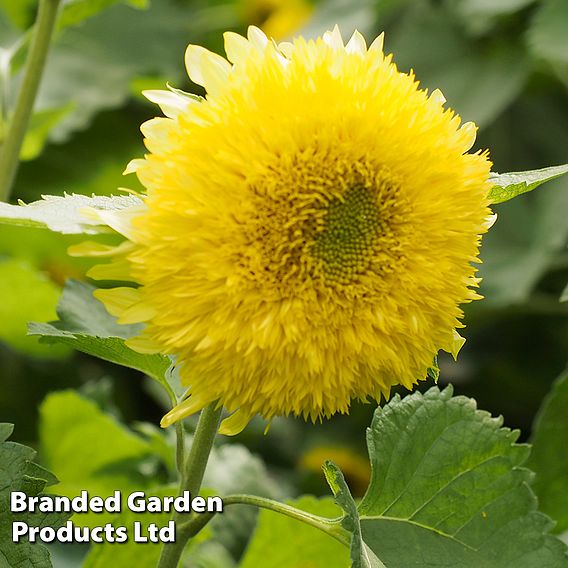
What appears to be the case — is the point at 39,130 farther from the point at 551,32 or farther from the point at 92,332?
the point at 551,32

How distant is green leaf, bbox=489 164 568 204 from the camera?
59 cm

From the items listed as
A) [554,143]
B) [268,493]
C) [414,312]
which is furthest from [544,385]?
[414,312]

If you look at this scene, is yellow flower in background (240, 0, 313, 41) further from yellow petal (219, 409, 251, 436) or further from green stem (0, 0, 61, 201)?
yellow petal (219, 409, 251, 436)

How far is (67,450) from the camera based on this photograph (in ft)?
3.39

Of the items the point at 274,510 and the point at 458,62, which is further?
the point at 458,62

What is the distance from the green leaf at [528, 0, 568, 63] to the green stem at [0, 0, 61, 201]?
2.23ft

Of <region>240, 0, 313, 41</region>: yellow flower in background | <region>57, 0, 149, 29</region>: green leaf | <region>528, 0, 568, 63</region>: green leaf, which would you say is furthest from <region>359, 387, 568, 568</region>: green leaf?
<region>240, 0, 313, 41</region>: yellow flower in background

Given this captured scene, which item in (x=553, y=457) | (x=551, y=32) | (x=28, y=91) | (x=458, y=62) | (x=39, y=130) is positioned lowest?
(x=553, y=457)

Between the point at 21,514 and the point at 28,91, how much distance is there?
0.40 meters

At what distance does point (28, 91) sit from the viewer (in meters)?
0.82

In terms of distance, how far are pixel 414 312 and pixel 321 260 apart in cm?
6

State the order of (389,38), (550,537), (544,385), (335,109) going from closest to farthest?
(335,109), (550,537), (544,385), (389,38)

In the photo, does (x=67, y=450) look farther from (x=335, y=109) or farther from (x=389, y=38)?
(x=389, y=38)

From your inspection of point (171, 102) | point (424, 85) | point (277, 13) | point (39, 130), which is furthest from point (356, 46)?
point (277, 13)
